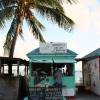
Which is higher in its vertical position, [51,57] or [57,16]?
[57,16]

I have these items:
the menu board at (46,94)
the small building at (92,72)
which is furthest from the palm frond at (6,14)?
the small building at (92,72)

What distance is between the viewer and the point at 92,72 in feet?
82.8

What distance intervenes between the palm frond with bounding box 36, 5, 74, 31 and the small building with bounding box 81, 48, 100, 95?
8.79 feet

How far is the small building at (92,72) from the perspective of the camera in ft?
76.3

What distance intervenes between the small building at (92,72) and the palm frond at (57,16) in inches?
106

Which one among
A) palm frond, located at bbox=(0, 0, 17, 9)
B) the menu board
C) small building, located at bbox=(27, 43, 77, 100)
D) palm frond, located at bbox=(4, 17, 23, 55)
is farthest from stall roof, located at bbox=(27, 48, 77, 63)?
the menu board

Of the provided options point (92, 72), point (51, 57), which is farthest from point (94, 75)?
point (51, 57)

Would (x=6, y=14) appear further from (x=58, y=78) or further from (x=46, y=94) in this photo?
(x=46, y=94)

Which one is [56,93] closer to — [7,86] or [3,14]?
[7,86]

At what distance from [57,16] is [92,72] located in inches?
197

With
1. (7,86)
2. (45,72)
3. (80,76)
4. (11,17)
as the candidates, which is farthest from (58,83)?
(80,76)

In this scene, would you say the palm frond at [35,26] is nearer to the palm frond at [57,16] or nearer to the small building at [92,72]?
the palm frond at [57,16]

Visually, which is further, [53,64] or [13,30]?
[13,30]

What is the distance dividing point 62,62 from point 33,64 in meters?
1.82
